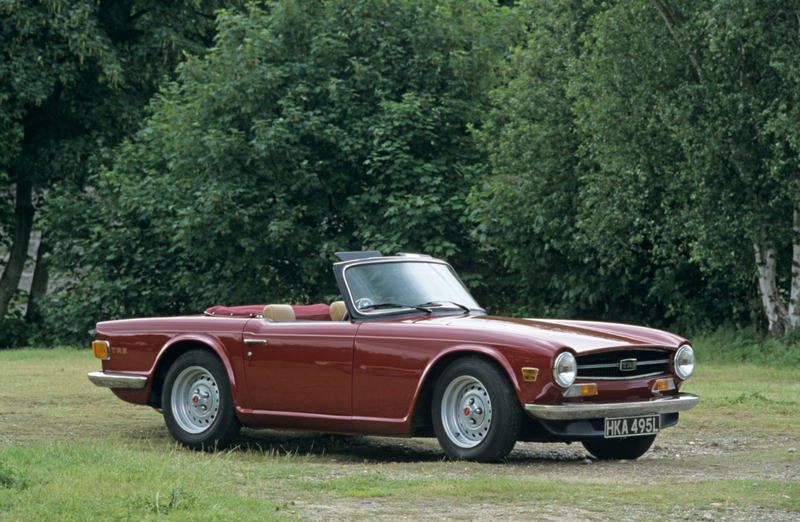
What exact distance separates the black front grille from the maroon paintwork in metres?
0.07

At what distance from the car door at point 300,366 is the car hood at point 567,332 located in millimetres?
741

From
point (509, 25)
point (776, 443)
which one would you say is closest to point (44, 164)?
point (509, 25)

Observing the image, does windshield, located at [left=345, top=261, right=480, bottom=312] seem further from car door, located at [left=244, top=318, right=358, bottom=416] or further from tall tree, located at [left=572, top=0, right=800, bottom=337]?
tall tree, located at [left=572, top=0, right=800, bottom=337]

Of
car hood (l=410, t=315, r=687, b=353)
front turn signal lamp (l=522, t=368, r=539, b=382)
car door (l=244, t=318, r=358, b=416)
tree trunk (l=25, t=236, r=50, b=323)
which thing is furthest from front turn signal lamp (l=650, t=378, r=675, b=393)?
tree trunk (l=25, t=236, r=50, b=323)

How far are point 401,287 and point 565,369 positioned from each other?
6.07 feet

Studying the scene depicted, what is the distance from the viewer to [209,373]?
7.97m

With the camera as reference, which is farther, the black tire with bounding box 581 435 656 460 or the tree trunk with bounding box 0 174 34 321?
the tree trunk with bounding box 0 174 34 321

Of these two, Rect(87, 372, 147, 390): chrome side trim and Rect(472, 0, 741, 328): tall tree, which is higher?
Rect(472, 0, 741, 328): tall tree

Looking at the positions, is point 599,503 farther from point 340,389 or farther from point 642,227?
point 642,227

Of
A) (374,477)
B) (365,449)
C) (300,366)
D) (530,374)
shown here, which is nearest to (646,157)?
(365,449)

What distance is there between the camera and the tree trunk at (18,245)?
2827cm

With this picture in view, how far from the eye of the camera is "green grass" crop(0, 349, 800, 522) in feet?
16.1

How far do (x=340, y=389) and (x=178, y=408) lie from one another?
1.68 meters

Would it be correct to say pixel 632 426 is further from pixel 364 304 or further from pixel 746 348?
pixel 746 348
